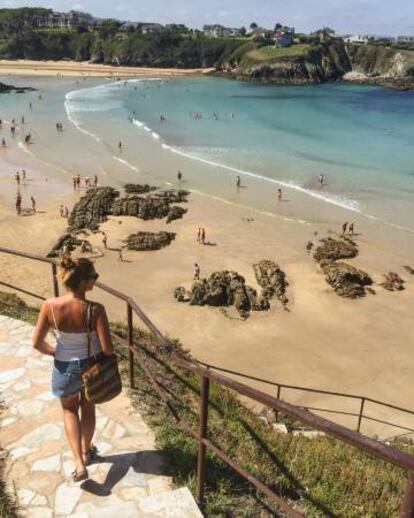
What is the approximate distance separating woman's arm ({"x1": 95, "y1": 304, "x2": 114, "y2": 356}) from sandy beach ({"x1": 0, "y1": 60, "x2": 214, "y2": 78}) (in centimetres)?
13428

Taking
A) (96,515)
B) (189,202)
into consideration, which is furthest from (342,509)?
(189,202)

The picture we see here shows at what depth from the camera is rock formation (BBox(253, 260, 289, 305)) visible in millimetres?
19406

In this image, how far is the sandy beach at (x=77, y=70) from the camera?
131 meters

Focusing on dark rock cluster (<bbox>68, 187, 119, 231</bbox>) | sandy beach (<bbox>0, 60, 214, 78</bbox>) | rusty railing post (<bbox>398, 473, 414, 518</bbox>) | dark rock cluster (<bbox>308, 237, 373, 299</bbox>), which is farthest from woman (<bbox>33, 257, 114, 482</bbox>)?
sandy beach (<bbox>0, 60, 214, 78</bbox>)

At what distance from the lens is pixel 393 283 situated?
20.6m

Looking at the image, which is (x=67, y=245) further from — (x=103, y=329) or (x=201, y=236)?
(x=103, y=329)

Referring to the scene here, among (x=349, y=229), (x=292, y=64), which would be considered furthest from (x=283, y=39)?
(x=349, y=229)

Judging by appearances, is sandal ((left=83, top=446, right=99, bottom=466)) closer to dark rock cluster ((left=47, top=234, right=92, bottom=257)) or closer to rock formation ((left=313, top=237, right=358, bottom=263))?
dark rock cluster ((left=47, top=234, right=92, bottom=257))

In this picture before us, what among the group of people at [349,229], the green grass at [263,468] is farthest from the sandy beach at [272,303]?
A: the green grass at [263,468]

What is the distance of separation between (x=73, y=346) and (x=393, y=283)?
1851 centimetres

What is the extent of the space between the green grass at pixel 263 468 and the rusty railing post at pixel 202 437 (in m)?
0.17

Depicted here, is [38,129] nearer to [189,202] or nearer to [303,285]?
[189,202]

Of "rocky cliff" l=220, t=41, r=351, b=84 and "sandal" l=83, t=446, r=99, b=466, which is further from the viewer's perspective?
"rocky cliff" l=220, t=41, r=351, b=84

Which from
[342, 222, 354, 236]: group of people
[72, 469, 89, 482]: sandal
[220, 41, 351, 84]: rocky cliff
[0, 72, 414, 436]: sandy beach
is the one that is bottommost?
[0, 72, 414, 436]: sandy beach
